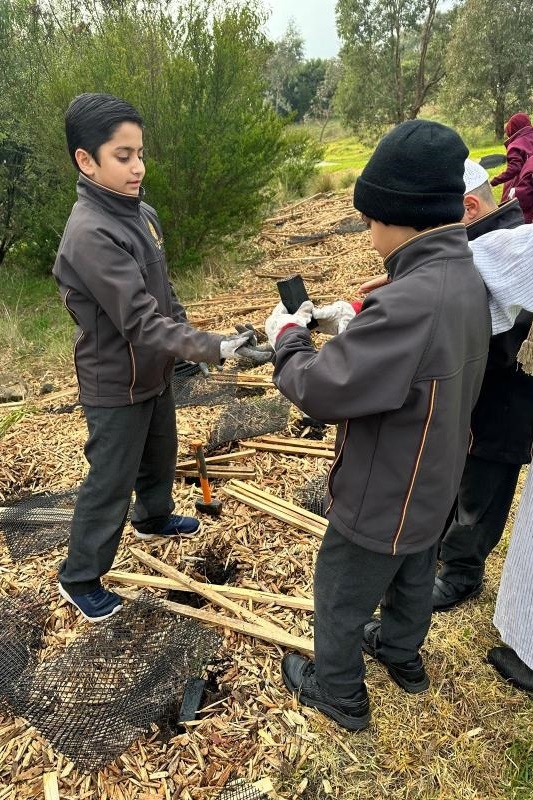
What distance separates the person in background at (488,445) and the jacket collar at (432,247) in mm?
573

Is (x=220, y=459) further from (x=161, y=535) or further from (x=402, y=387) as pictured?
(x=402, y=387)

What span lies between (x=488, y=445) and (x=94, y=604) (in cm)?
203

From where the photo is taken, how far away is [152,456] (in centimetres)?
298

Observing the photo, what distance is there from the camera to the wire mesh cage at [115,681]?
7.30ft

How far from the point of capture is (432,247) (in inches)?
59.9

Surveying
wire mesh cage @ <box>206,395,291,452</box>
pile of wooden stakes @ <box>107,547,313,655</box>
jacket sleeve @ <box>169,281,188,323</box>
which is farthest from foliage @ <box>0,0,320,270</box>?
pile of wooden stakes @ <box>107,547,313,655</box>

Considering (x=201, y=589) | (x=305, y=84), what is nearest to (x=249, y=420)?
(x=201, y=589)

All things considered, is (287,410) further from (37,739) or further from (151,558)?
(37,739)

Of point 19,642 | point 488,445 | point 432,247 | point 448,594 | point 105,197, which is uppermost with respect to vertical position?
point 105,197

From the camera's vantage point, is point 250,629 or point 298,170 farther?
point 298,170

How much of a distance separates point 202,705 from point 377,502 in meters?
1.37

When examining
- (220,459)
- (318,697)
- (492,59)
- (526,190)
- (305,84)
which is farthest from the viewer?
(305,84)

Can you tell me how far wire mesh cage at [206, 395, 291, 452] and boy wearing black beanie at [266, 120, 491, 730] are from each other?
2.36m

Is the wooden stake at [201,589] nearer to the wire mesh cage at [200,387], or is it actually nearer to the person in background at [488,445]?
the person in background at [488,445]
